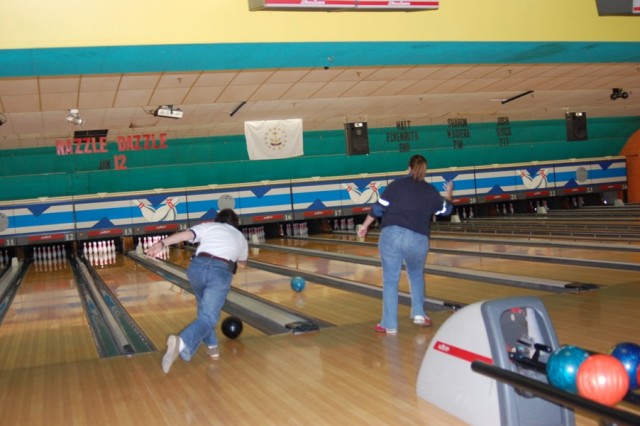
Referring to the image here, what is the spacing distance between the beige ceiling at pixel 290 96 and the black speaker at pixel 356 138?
27 cm

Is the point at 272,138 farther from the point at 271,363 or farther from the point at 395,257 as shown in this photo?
the point at 271,363

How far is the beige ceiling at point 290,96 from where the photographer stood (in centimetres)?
710

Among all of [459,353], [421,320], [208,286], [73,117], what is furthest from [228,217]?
[73,117]

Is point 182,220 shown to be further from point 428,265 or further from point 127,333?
point 127,333

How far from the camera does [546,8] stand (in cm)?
546

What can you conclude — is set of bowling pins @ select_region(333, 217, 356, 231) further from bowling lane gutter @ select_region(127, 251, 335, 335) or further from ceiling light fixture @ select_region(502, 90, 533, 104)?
bowling lane gutter @ select_region(127, 251, 335, 335)

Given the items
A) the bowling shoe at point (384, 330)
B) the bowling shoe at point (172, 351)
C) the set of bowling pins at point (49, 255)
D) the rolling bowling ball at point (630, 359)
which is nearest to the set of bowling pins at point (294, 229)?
the set of bowling pins at point (49, 255)

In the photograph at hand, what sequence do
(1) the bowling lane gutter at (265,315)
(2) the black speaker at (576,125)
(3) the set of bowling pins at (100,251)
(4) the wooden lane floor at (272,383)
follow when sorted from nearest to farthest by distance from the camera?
(4) the wooden lane floor at (272,383), (1) the bowling lane gutter at (265,315), (3) the set of bowling pins at (100,251), (2) the black speaker at (576,125)

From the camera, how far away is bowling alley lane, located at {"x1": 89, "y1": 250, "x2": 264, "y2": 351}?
5.61 m

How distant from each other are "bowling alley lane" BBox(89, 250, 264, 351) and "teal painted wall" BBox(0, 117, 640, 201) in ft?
9.63

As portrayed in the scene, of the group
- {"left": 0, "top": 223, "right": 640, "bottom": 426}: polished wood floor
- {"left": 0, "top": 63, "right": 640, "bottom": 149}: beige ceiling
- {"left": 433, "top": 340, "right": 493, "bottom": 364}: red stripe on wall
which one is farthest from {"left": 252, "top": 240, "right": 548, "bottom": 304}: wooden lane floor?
{"left": 433, "top": 340, "right": 493, "bottom": 364}: red stripe on wall

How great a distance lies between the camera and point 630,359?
2.45 meters

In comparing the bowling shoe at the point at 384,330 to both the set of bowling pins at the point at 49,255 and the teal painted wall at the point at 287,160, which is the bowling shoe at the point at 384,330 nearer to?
the teal painted wall at the point at 287,160

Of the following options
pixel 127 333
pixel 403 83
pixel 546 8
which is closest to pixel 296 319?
pixel 127 333
